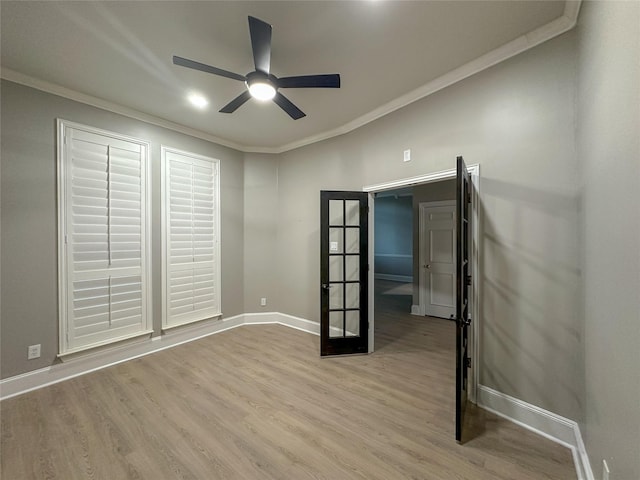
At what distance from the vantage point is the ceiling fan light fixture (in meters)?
2.05

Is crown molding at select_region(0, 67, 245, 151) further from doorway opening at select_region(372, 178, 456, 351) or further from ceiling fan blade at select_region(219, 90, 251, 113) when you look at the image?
doorway opening at select_region(372, 178, 456, 351)

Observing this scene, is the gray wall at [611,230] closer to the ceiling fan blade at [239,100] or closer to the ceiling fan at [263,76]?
the ceiling fan at [263,76]

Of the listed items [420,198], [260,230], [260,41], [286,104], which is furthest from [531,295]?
[260,230]

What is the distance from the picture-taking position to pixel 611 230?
1196mm

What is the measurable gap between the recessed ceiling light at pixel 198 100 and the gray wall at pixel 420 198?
4.03 m

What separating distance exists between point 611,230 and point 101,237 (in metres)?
4.26

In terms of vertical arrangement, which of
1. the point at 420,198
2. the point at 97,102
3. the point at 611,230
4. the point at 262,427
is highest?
the point at 97,102

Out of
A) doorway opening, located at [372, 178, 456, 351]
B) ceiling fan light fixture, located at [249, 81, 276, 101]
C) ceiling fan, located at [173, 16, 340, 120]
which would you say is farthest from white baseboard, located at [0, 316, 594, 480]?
ceiling fan light fixture, located at [249, 81, 276, 101]

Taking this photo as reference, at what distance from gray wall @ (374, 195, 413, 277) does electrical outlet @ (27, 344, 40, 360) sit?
8399mm

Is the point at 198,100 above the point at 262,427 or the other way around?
above

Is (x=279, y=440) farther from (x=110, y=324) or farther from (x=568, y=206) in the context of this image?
(x=568, y=206)

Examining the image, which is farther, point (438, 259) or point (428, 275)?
point (428, 275)

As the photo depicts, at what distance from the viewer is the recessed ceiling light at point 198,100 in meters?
2.82

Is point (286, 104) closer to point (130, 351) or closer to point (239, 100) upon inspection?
point (239, 100)
